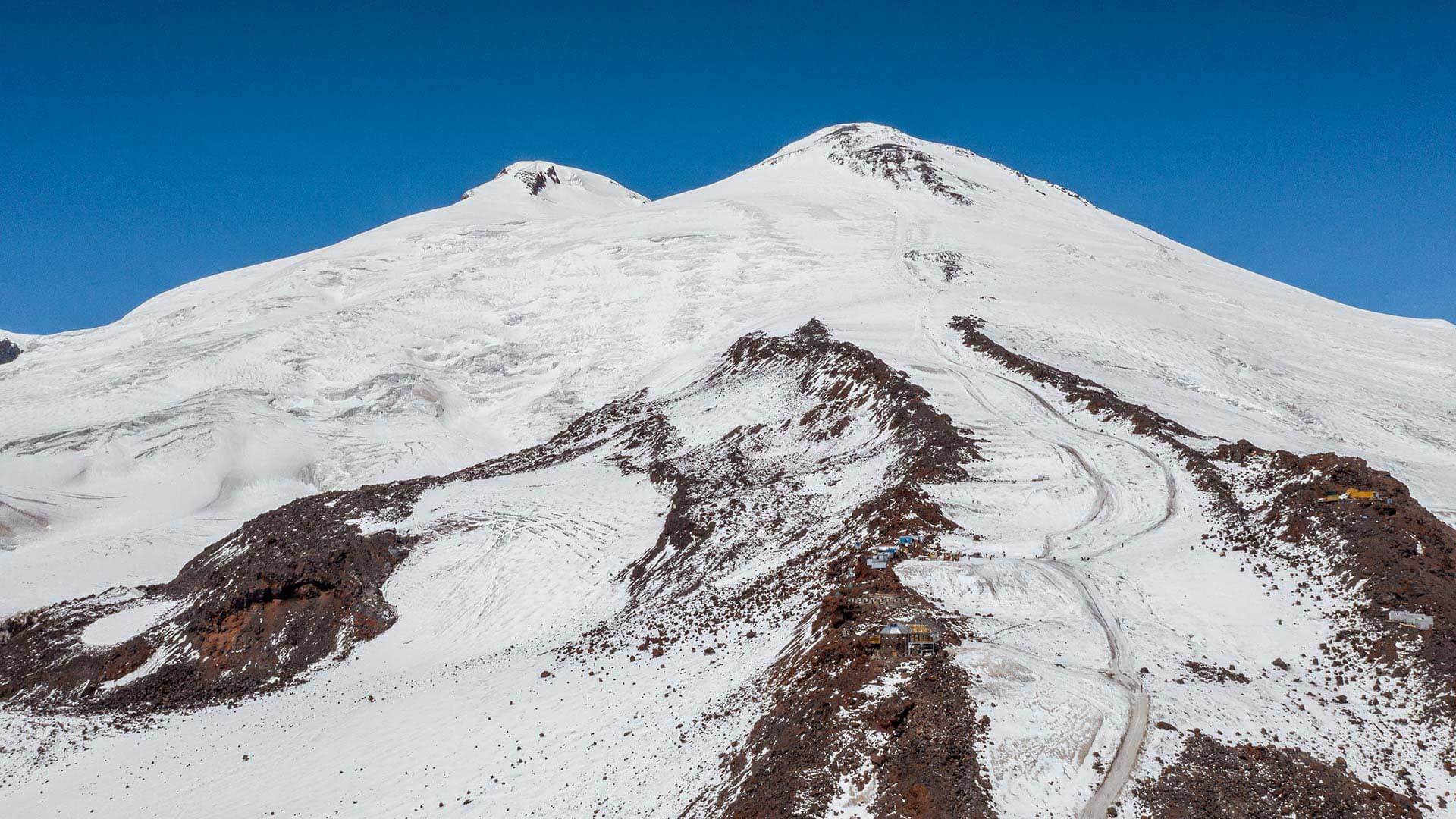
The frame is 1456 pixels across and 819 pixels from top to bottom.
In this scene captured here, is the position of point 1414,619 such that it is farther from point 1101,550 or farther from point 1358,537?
point 1101,550

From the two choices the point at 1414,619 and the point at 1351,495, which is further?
the point at 1351,495

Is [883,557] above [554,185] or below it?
below

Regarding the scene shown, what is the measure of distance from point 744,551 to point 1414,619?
17.2m

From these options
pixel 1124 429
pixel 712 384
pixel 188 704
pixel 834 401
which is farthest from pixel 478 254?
pixel 1124 429

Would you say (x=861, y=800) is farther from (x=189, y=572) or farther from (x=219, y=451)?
(x=219, y=451)

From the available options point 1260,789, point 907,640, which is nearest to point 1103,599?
point 907,640

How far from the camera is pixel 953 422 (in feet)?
106

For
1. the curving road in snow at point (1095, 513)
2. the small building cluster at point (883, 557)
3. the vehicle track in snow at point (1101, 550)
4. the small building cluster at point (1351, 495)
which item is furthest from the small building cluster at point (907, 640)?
the small building cluster at point (1351, 495)

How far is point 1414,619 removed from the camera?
17.1 metres

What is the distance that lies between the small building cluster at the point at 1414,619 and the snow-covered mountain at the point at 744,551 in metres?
0.27

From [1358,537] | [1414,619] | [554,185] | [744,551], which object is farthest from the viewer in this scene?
[554,185]

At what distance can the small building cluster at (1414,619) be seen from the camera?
16.9 metres

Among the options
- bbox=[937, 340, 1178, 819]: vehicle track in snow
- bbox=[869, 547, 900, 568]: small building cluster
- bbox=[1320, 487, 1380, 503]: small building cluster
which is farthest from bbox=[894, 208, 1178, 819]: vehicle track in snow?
bbox=[1320, 487, 1380, 503]: small building cluster

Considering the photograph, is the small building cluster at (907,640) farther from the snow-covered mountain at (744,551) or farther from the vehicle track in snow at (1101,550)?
the vehicle track in snow at (1101,550)
